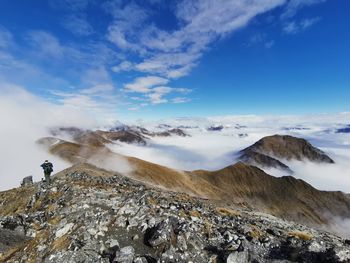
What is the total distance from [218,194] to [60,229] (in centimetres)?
16471

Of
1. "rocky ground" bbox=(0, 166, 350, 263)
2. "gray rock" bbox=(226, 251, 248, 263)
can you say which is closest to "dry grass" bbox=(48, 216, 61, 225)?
"rocky ground" bbox=(0, 166, 350, 263)

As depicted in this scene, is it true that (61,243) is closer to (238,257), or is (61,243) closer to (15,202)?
(238,257)

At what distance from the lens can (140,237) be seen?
2197 cm

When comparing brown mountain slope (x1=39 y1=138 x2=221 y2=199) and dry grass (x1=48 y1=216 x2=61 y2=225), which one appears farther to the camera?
brown mountain slope (x1=39 y1=138 x2=221 y2=199)

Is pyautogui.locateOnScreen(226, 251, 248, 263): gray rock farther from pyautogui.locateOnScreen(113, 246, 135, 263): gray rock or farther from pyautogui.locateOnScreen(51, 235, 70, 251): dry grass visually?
pyautogui.locateOnScreen(51, 235, 70, 251): dry grass

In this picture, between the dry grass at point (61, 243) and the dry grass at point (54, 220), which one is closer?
the dry grass at point (61, 243)

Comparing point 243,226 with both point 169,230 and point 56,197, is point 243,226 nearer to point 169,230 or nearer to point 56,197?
point 169,230

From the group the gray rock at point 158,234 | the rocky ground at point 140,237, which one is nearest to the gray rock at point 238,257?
the rocky ground at point 140,237

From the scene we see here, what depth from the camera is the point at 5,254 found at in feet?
74.1

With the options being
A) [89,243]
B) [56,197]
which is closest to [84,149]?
[56,197]

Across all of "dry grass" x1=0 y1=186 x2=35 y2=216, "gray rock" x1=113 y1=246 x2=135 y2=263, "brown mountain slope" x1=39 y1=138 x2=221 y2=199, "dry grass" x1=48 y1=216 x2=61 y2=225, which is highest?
"dry grass" x1=48 y1=216 x2=61 y2=225

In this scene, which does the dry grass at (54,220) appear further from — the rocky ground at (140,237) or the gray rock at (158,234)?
the gray rock at (158,234)

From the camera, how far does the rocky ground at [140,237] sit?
19.8 meters

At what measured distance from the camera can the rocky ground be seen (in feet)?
64.8
